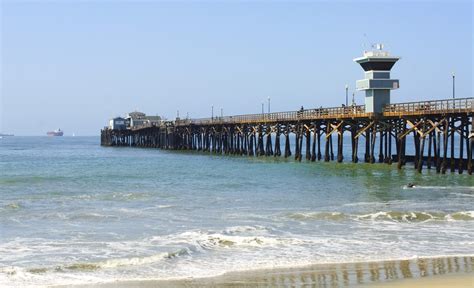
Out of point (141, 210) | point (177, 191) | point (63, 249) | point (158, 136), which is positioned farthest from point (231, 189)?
point (158, 136)

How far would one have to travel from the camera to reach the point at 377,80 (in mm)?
42781

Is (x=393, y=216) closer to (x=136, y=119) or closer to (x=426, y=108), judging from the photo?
(x=426, y=108)

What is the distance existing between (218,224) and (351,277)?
7596 mm

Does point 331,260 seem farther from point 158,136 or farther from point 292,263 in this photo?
point 158,136

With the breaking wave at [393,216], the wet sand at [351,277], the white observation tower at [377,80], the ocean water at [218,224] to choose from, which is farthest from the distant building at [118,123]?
the wet sand at [351,277]

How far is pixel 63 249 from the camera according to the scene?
15906 mm

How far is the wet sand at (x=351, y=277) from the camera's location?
12102 mm

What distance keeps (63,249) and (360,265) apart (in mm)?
6708

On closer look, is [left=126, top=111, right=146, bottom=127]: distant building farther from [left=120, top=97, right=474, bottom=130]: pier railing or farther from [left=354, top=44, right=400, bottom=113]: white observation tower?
[left=354, top=44, right=400, bottom=113]: white observation tower

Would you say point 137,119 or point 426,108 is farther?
point 137,119

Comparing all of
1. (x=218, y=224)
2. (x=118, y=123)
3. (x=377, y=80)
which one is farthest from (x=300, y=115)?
(x=118, y=123)

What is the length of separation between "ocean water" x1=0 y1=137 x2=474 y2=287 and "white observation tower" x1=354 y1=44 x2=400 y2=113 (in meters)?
7.49

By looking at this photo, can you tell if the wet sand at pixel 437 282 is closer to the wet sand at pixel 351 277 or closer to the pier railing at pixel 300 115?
the wet sand at pixel 351 277

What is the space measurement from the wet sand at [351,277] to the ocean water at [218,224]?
1.82 feet
